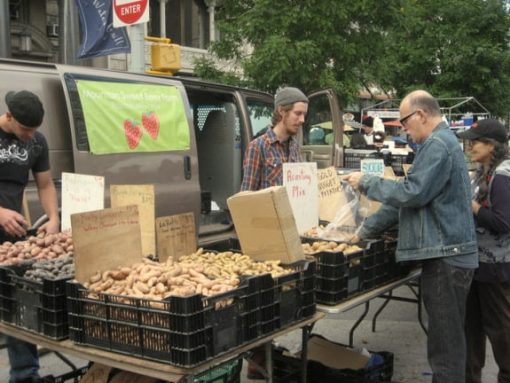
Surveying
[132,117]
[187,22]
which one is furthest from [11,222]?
[187,22]

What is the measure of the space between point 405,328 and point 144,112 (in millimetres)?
3203

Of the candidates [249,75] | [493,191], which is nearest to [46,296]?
[493,191]

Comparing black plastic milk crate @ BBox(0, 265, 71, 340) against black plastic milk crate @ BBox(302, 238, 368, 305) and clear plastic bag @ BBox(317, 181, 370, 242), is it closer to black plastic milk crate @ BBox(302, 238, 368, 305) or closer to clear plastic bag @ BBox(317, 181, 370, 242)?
black plastic milk crate @ BBox(302, 238, 368, 305)

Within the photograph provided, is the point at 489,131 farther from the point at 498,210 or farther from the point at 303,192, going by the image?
the point at 303,192

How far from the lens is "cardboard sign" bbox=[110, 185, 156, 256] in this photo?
11.2ft

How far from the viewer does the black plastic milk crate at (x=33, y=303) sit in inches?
105

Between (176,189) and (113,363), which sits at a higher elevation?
(176,189)

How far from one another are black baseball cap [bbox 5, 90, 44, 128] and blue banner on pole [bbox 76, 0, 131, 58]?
4.70 metres

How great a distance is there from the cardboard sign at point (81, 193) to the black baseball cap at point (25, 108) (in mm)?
394

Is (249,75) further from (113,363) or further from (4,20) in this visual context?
(113,363)

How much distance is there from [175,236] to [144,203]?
26 centimetres

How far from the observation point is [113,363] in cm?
246

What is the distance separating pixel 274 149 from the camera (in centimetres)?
418

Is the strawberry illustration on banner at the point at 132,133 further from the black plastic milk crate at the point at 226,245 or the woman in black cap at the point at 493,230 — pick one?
the woman in black cap at the point at 493,230
